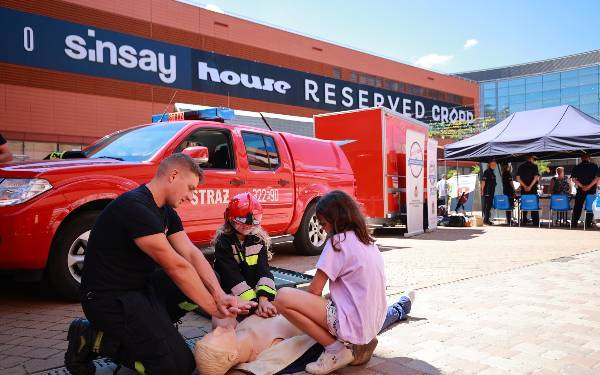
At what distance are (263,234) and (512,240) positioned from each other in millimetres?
8113

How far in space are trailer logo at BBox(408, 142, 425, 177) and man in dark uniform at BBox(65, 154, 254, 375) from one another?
8.75m

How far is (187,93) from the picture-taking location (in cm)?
2392

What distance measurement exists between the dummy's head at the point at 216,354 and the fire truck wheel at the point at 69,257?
2267 mm

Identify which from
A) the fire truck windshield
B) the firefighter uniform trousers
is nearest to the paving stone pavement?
the firefighter uniform trousers

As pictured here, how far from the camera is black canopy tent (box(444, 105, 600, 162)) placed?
12.7 metres

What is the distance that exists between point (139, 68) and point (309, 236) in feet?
Result: 57.1

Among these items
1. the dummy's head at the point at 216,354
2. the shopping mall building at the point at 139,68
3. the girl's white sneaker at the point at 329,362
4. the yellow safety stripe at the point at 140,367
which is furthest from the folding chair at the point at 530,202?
the yellow safety stripe at the point at 140,367

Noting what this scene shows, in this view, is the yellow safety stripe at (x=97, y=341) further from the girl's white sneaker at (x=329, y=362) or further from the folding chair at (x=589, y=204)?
the folding chair at (x=589, y=204)

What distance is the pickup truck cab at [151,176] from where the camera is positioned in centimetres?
420

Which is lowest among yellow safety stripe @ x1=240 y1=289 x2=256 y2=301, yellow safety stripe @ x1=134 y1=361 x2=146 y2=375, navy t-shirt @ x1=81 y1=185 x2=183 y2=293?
yellow safety stripe @ x1=134 y1=361 x2=146 y2=375

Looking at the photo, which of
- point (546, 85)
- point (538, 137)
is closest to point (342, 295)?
point (538, 137)

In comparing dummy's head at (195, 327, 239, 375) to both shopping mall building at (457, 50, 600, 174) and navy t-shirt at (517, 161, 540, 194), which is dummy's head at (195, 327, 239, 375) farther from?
shopping mall building at (457, 50, 600, 174)

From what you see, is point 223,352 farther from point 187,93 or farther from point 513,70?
point 513,70

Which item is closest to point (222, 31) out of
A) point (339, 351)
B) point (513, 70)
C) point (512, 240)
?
point (512, 240)
